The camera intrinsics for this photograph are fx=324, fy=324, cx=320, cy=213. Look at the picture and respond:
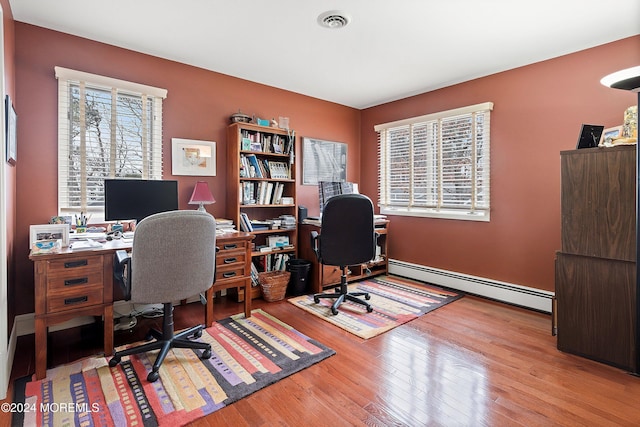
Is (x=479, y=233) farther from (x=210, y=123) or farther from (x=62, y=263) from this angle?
(x=62, y=263)

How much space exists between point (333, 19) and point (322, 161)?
2.14 metres

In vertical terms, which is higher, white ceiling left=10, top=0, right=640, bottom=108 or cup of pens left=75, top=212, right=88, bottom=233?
white ceiling left=10, top=0, right=640, bottom=108

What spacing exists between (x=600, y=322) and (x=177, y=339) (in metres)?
2.87

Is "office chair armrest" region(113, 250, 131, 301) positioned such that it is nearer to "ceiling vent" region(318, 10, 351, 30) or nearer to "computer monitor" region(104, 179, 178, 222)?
"computer monitor" region(104, 179, 178, 222)

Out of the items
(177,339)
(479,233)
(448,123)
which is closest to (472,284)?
(479,233)

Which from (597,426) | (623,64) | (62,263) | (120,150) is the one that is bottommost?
(597,426)

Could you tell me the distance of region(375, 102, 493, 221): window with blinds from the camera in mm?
3547

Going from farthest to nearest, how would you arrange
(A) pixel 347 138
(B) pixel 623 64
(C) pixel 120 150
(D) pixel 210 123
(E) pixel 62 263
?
(A) pixel 347 138 < (D) pixel 210 123 < (C) pixel 120 150 < (B) pixel 623 64 < (E) pixel 62 263

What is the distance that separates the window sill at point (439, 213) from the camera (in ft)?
11.7

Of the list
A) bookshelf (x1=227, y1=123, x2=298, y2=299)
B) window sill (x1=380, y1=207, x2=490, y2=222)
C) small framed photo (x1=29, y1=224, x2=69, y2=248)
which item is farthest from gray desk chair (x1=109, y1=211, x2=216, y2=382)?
window sill (x1=380, y1=207, x2=490, y2=222)

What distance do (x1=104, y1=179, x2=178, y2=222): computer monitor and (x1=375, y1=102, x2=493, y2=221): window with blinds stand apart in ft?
9.24

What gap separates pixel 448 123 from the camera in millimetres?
3791

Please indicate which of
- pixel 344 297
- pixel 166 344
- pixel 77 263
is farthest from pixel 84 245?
pixel 344 297

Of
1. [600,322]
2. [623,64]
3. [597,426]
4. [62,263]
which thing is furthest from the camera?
[623,64]
